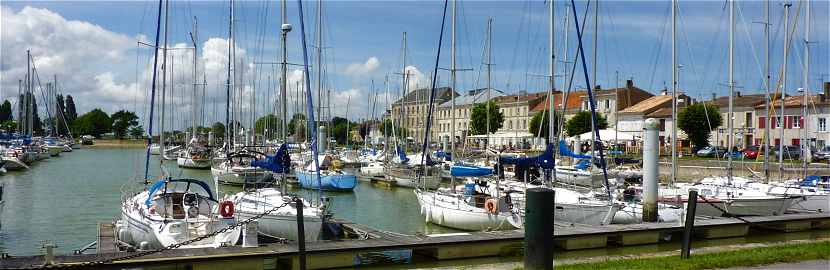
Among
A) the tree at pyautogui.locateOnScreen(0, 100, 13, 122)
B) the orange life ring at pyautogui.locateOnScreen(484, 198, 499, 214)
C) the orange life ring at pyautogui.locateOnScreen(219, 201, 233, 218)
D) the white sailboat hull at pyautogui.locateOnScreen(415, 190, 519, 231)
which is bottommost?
the white sailboat hull at pyautogui.locateOnScreen(415, 190, 519, 231)

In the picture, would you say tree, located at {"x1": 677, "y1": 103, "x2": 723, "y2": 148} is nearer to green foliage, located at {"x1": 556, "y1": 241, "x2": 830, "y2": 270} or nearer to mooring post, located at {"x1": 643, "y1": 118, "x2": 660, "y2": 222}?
mooring post, located at {"x1": 643, "y1": 118, "x2": 660, "y2": 222}

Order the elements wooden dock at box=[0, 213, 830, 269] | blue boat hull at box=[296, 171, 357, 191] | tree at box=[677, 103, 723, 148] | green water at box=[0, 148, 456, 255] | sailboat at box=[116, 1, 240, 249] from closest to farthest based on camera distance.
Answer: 1. wooden dock at box=[0, 213, 830, 269]
2. sailboat at box=[116, 1, 240, 249]
3. green water at box=[0, 148, 456, 255]
4. blue boat hull at box=[296, 171, 357, 191]
5. tree at box=[677, 103, 723, 148]

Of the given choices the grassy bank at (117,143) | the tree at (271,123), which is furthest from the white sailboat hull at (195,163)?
the grassy bank at (117,143)

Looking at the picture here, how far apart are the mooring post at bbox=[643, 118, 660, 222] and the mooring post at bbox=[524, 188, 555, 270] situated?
11.6 m

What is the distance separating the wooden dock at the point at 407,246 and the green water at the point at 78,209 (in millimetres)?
3653

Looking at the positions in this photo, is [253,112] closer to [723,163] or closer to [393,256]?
[723,163]

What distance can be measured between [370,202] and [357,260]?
69.3 ft

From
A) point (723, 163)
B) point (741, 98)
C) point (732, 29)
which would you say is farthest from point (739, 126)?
point (732, 29)

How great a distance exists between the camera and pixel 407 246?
17.8m

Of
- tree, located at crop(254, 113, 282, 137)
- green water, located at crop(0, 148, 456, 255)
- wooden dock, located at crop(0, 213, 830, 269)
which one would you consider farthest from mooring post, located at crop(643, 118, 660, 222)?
tree, located at crop(254, 113, 282, 137)

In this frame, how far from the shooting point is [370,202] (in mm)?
39844

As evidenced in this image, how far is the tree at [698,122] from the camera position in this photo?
72.4 m

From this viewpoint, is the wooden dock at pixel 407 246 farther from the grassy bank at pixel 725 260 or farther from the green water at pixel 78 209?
the grassy bank at pixel 725 260

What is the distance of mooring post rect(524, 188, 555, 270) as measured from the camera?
9.62 m
